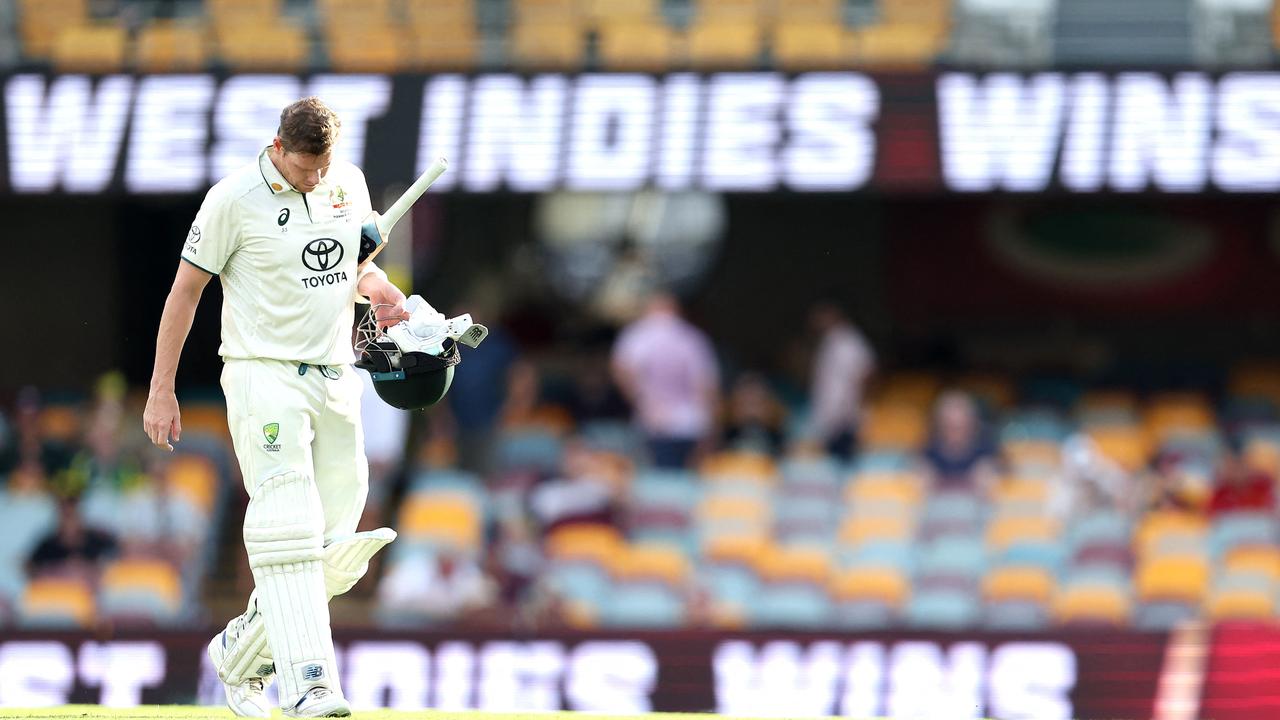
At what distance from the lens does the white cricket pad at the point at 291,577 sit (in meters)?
5.55

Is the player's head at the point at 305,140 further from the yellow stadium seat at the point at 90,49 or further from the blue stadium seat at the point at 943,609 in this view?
the yellow stadium seat at the point at 90,49

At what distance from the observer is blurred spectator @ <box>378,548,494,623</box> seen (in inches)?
436

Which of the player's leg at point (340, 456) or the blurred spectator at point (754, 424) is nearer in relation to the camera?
the player's leg at point (340, 456)

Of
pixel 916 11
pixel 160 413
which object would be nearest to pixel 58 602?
pixel 160 413

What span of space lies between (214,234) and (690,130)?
644 centimetres

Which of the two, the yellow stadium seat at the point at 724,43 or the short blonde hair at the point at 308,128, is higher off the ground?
the yellow stadium seat at the point at 724,43

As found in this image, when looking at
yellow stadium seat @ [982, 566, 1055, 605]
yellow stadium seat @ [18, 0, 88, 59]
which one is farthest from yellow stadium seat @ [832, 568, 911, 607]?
yellow stadium seat @ [18, 0, 88, 59]

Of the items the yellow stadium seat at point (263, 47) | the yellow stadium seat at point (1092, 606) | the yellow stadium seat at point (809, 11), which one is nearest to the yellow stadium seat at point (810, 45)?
the yellow stadium seat at point (809, 11)

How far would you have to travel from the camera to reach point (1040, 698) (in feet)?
33.9

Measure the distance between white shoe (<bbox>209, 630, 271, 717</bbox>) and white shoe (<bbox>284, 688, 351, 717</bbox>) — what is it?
13.7 inches

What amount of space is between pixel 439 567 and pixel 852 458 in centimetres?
286

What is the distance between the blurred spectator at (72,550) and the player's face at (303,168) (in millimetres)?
6496

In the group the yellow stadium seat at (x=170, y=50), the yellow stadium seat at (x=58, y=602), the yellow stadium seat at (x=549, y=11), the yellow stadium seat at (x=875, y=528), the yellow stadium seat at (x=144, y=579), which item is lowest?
the yellow stadium seat at (x=58, y=602)

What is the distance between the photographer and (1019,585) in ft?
36.6
